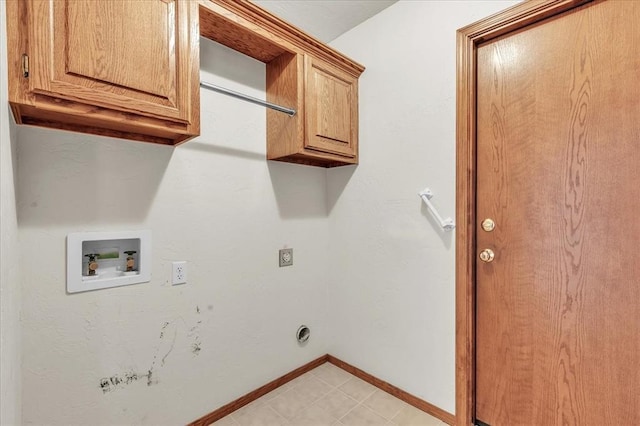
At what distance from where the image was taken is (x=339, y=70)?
178cm

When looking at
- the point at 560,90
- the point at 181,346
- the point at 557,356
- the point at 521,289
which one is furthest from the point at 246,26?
the point at 557,356

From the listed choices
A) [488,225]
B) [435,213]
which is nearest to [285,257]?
[435,213]

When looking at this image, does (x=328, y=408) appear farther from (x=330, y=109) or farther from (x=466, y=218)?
(x=330, y=109)

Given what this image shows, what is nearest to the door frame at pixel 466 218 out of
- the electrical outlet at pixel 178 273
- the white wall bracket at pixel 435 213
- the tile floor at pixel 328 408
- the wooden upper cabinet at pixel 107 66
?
the white wall bracket at pixel 435 213

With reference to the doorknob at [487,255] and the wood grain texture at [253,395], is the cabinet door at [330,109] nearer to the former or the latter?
the doorknob at [487,255]

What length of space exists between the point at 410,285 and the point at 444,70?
3.86 ft

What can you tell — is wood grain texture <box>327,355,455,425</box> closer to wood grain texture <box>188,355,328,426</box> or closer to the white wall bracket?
wood grain texture <box>188,355,328,426</box>

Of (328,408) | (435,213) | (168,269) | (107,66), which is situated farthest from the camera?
(328,408)

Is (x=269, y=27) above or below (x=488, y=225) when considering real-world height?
above

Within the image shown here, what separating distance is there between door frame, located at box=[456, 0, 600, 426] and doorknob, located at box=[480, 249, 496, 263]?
41 millimetres

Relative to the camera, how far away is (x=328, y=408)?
165cm

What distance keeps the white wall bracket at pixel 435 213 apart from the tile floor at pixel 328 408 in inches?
40.4

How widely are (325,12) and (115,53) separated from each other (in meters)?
1.25

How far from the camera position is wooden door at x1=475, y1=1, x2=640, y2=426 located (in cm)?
112
